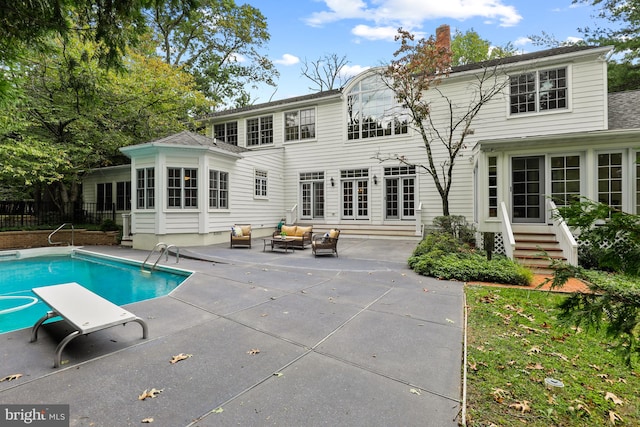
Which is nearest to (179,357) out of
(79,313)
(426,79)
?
(79,313)

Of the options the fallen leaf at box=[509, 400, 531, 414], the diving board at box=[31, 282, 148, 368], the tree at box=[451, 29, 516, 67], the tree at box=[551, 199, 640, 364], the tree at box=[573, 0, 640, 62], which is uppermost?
the tree at box=[451, 29, 516, 67]

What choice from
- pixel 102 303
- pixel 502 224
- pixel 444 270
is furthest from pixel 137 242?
pixel 502 224

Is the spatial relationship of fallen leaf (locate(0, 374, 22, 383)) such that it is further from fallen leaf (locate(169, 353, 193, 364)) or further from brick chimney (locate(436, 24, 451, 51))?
brick chimney (locate(436, 24, 451, 51))

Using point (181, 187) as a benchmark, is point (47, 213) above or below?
below

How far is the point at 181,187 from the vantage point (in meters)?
11.9

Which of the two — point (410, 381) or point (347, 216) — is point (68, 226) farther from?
point (410, 381)

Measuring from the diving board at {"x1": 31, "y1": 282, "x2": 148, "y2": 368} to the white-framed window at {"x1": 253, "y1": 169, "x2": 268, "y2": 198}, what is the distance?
10808 mm

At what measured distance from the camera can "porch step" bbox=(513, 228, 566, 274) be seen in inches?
318

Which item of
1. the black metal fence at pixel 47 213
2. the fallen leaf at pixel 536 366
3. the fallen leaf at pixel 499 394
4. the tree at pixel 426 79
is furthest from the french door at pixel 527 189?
the black metal fence at pixel 47 213

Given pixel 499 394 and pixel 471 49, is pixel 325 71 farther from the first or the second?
pixel 499 394

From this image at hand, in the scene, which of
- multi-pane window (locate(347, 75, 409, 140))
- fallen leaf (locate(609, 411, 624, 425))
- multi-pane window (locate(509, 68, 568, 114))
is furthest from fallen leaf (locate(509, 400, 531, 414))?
multi-pane window (locate(347, 75, 409, 140))

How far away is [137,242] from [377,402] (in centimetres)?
1283

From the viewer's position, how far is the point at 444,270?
7.16m

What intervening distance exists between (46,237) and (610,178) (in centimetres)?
2234
